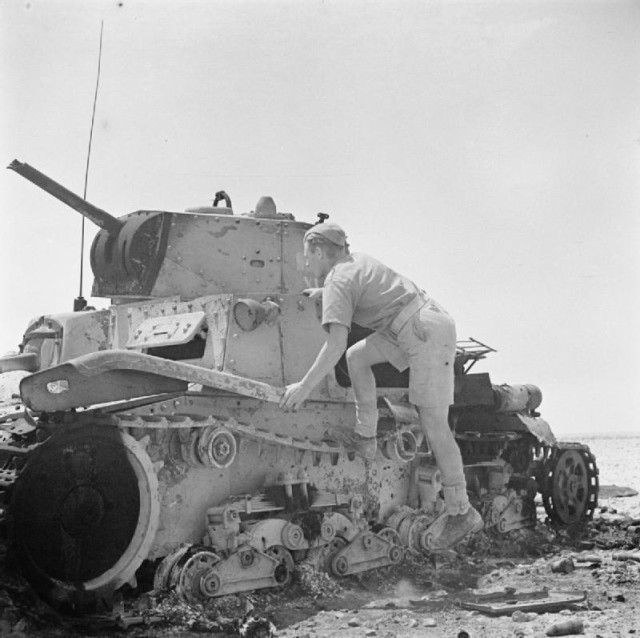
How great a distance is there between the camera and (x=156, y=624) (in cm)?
636

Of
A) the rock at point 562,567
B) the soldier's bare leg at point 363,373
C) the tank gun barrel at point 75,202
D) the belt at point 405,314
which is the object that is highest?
the tank gun barrel at point 75,202

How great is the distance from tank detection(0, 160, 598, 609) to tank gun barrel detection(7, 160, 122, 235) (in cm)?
2

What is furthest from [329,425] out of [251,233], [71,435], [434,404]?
[71,435]

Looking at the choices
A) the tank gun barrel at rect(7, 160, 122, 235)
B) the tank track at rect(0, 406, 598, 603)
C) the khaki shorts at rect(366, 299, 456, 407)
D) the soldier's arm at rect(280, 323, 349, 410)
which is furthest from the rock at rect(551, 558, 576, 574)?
the tank gun barrel at rect(7, 160, 122, 235)

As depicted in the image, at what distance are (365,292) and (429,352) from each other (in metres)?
0.67

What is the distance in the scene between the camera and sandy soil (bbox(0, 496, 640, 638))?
6.09 meters

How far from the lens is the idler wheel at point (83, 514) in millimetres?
6184

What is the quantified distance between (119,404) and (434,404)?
7.82ft

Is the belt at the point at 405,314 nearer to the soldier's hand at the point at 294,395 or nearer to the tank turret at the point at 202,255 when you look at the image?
the soldier's hand at the point at 294,395

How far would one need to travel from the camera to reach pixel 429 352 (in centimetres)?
700

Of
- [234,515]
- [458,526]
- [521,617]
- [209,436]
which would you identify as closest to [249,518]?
[234,515]

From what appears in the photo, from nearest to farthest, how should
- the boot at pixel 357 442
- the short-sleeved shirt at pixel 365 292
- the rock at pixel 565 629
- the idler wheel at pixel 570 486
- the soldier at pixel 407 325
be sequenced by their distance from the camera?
the rock at pixel 565 629 < the short-sleeved shirt at pixel 365 292 < the soldier at pixel 407 325 < the boot at pixel 357 442 < the idler wheel at pixel 570 486

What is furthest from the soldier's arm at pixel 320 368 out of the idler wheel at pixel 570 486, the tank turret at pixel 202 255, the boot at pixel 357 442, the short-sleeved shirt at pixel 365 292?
the idler wheel at pixel 570 486

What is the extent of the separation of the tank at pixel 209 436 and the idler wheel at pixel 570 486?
35cm
